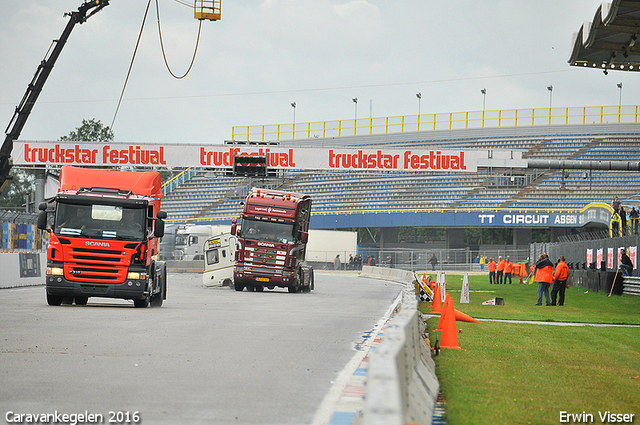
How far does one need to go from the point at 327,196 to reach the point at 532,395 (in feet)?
201

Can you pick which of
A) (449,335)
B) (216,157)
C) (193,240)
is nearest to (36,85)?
(216,157)

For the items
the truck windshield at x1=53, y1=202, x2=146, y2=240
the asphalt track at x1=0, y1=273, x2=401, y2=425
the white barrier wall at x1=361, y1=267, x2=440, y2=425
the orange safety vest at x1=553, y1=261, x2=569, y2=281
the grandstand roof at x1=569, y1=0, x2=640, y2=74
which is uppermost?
the grandstand roof at x1=569, y1=0, x2=640, y2=74

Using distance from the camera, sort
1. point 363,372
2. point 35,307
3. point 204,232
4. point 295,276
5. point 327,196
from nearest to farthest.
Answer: point 363,372, point 35,307, point 295,276, point 204,232, point 327,196

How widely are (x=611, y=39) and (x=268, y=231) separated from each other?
46.6ft

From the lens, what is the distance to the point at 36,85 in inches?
1506

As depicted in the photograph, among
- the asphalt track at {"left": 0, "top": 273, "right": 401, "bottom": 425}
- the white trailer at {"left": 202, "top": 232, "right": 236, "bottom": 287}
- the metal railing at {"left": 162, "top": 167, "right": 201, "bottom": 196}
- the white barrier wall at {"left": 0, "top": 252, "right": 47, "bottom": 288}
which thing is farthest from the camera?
the metal railing at {"left": 162, "top": 167, "right": 201, "bottom": 196}

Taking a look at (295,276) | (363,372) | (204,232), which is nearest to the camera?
(363,372)

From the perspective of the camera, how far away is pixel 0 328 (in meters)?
13.5

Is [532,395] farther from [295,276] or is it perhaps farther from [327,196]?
[327,196]

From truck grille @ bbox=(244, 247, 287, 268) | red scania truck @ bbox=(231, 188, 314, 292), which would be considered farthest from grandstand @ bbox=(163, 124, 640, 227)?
truck grille @ bbox=(244, 247, 287, 268)

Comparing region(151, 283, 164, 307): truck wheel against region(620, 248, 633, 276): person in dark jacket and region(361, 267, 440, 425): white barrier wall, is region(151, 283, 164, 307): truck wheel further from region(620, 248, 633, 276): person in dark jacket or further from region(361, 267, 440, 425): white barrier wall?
region(620, 248, 633, 276): person in dark jacket

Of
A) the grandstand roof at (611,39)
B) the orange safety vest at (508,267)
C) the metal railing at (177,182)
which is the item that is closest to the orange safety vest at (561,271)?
the grandstand roof at (611,39)

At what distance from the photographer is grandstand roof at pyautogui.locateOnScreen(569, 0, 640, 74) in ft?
64.1

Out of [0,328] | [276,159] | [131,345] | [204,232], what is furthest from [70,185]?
[204,232]
